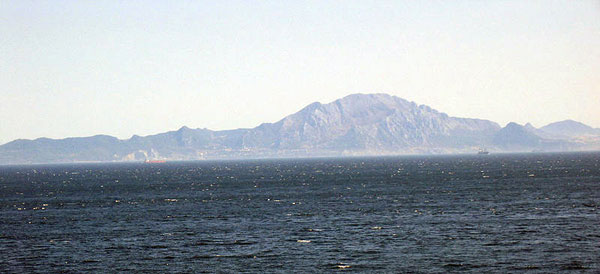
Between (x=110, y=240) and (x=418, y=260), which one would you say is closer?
(x=418, y=260)

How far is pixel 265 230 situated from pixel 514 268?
33.8m

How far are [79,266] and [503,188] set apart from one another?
106 m

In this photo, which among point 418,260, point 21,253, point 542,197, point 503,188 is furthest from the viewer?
point 503,188

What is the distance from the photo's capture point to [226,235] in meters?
78.1

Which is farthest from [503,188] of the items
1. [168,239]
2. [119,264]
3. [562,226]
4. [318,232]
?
[119,264]

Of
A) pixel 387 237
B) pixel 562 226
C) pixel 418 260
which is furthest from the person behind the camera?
pixel 562 226

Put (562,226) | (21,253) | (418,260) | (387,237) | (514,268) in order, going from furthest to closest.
Result: (562,226), (387,237), (21,253), (418,260), (514,268)

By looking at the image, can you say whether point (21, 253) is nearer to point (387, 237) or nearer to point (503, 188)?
point (387, 237)

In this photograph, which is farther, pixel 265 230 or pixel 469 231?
pixel 265 230

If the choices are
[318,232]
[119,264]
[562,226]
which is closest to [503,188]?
[562,226]

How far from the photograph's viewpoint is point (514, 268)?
5625 centimetres

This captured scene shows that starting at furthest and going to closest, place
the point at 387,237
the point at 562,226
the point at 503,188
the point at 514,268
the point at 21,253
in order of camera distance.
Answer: the point at 503,188, the point at 562,226, the point at 387,237, the point at 21,253, the point at 514,268

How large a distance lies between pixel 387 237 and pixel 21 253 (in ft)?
127

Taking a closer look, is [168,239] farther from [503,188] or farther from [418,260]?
[503,188]
